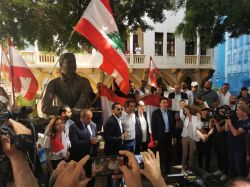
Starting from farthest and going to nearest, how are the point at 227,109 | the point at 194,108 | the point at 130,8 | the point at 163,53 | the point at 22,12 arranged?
the point at 163,53 → the point at 130,8 → the point at 22,12 → the point at 194,108 → the point at 227,109

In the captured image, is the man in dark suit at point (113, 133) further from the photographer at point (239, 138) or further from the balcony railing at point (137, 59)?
the balcony railing at point (137, 59)

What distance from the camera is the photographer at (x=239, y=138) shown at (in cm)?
559

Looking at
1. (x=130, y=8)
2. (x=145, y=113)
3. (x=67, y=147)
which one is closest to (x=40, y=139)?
(x=67, y=147)

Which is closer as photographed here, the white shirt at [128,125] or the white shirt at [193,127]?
the white shirt at [128,125]

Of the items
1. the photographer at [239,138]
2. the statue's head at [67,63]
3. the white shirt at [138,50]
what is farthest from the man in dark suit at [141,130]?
the white shirt at [138,50]

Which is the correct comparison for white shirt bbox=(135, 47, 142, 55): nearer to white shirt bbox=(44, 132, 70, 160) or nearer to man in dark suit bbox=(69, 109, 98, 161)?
man in dark suit bbox=(69, 109, 98, 161)

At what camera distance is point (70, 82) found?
5.38 meters

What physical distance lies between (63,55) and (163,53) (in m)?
21.4

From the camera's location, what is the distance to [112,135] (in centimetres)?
564

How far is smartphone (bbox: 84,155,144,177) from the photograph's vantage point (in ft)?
7.59

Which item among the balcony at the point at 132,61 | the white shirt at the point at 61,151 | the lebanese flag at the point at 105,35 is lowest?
the white shirt at the point at 61,151

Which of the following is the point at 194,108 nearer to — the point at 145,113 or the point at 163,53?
the point at 145,113

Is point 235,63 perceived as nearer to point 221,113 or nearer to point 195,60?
point 195,60

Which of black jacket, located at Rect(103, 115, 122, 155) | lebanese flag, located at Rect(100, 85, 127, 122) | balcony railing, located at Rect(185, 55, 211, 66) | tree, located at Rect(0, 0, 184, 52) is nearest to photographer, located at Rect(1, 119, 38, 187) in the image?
black jacket, located at Rect(103, 115, 122, 155)
